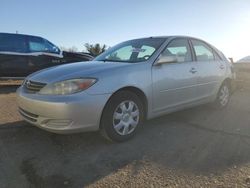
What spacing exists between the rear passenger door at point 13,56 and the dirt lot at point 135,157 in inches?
192

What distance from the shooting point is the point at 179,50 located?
498 centimetres

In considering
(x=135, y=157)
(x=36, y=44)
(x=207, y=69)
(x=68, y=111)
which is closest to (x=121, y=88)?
(x=68, y=111)

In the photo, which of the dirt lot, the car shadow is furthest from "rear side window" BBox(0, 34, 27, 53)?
the car shadow

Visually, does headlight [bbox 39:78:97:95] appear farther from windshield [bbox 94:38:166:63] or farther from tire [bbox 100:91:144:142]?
windshield [bbox 94:38:166:63]

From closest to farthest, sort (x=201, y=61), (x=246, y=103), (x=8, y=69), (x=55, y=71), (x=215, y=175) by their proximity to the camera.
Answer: (x=215, y=175), (x=55, y=71), (x=201, y=61), (x=246, y=103), (x=8, y=69)

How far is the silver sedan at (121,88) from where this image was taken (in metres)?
3.48

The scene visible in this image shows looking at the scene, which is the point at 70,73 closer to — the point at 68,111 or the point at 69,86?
the point at 69,86

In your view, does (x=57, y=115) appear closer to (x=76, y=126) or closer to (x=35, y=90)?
(x=76, y=126)

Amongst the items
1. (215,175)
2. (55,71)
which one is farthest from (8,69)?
(215,175)

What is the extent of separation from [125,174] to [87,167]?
0.46m

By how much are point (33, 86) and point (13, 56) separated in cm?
616

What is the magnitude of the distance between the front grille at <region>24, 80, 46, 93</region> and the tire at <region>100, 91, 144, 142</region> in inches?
35.6

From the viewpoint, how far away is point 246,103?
6719 mm

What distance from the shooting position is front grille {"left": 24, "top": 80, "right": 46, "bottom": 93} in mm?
3688
